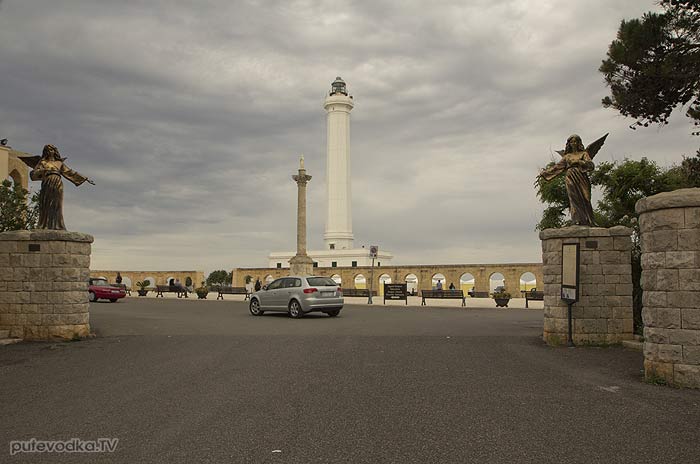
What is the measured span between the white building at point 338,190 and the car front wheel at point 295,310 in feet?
162

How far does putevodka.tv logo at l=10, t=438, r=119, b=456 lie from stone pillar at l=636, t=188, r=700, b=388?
7.04 m

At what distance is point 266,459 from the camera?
4660mm

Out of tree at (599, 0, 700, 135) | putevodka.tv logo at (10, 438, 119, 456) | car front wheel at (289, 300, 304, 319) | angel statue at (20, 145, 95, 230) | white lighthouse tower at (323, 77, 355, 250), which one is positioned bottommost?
putevodka.tv logo at (10, 438, 119, 456)

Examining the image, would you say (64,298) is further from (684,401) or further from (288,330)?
(684,401)

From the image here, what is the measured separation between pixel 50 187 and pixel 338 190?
5705cm

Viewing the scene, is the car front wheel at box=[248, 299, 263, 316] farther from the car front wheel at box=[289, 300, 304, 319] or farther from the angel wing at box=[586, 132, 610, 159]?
the angel wing at box=[586, 132, 610, 159]

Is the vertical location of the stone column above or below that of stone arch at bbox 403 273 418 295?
above

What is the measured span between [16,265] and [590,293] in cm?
1248

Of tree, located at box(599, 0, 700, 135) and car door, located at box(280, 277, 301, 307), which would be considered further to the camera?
car door, located at box(280, 277, 301, 307)

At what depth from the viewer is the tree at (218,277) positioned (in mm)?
75938

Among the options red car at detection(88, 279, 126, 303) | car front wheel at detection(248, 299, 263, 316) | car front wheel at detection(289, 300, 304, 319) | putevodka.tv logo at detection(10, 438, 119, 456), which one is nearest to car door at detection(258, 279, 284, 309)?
car front wheel at detection(248, 299, 263, 316)

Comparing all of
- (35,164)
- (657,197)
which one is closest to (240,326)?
(35,164)

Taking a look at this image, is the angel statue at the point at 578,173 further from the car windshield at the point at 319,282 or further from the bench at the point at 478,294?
the bench at the point at 478,294

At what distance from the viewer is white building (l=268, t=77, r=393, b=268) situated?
229 feet
